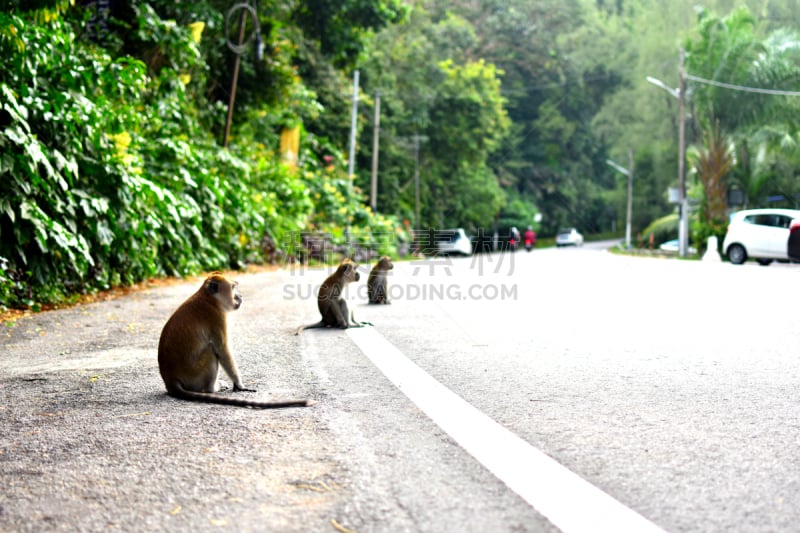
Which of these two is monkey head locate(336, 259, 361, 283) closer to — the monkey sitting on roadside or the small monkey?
the monkey sitting on roadside

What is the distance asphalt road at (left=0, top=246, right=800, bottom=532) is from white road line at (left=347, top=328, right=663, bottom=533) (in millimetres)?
32

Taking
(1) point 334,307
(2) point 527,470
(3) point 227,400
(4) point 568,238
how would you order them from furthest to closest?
(4) point 568,238
(1) point 334,307
(3) point 227,400
(2) point 527,470

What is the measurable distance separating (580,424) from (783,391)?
1775mm

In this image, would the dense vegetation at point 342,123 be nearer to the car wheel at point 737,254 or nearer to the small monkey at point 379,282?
the small monkey at point 379,282

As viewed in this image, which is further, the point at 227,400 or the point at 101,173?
the point at 101,173

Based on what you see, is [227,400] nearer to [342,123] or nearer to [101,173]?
[101,173]

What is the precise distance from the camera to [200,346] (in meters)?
5.11

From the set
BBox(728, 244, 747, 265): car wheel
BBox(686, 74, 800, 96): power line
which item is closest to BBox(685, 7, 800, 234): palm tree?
BBox(686, 74, 800, 96): power line

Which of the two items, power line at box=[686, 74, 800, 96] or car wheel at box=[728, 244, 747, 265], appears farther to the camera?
power line at box=[686, 74, 800, 96]

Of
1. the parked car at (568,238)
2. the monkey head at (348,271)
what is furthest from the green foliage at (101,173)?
the parked car at (568,238)

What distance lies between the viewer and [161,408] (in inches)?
196

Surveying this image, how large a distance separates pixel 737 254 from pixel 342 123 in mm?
18219

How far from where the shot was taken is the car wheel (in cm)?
2613

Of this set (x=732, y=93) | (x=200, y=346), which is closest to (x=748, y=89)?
(x=732, y=93)
